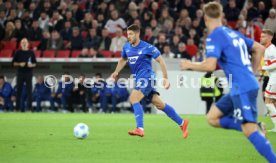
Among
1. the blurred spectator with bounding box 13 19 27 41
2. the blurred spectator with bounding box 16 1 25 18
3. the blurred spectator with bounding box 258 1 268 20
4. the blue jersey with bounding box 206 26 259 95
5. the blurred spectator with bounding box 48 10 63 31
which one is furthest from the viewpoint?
the blurred spectator with bounding box 16 1 25 18

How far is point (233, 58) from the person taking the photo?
772cm

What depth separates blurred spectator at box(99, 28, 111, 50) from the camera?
2488cm

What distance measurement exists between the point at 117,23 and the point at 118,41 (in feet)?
4.77

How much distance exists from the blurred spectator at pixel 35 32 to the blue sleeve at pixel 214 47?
758 inches

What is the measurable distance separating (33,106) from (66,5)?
5049mm

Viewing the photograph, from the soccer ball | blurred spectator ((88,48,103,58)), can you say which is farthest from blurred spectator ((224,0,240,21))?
the soccer ball

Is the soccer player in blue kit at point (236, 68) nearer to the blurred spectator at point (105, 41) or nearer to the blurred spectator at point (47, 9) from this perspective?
the blurred spectator at point (105, 41)

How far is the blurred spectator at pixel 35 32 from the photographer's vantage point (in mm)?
26375

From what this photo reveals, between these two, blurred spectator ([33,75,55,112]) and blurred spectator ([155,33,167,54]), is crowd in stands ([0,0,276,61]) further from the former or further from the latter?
blurred spectator ([33,75,55,112])

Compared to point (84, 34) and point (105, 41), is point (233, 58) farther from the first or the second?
point (84, 34)

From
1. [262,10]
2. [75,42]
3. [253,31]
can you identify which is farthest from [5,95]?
[262,10]

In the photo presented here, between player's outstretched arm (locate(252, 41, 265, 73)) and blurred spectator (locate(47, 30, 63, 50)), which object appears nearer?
player's outstretched arm (locate(252, 41, 265, 73))

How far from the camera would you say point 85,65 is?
25.5m

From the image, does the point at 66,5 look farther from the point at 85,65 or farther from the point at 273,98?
the point at 273,98
